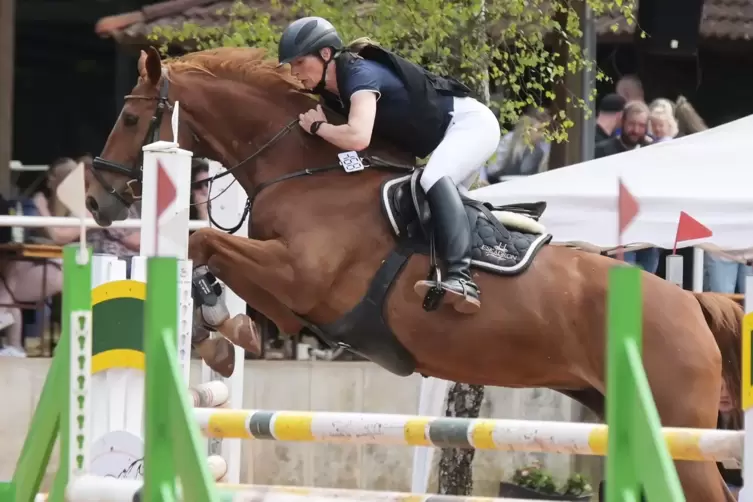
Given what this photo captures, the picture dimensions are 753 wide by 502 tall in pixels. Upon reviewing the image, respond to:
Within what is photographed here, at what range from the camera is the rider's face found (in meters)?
4.43

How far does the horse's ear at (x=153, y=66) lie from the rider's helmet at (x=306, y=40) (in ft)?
1.65

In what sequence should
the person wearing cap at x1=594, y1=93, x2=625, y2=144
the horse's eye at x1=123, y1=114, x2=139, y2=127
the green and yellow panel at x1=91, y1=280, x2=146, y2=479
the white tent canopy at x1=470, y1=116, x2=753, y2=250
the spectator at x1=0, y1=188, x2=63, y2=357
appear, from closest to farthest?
the green and yellow panel at x1=91, y1=280, x2=146, y2=479
the horse's eye at x1=123, y1=114, x2=139, y2=127
the white tent canopy at x1=470, y1=116, x2=753, y2=250
the spectator at x1=0, y1=188, x2=63, y2=357
the person wearing cap at x1=594, y1=93, x2=625, y2=144


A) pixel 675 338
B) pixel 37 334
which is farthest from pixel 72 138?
pixel 675 338

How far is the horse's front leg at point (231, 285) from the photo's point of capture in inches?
167

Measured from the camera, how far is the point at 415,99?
4.43m

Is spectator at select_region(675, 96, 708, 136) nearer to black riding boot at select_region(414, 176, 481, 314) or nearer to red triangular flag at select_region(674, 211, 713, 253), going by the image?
red triangular flag at select_region(674, 211, 713, 253)

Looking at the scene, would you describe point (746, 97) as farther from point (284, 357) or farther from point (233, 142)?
point (233, 142)

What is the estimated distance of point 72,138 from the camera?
11094 mm

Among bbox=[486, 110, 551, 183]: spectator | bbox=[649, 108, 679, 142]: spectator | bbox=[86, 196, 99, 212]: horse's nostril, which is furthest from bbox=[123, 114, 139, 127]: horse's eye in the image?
bbox=[649, 108, 679, 142]: spectator

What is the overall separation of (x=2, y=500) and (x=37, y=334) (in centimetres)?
403

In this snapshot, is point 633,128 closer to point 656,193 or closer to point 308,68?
point 656,193

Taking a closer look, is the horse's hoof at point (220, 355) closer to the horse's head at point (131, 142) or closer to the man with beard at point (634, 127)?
the horse's head at point (131, 142)

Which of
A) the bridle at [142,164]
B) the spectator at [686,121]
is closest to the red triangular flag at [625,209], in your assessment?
the bridle at [142,164]

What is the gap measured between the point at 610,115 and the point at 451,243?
434cm
